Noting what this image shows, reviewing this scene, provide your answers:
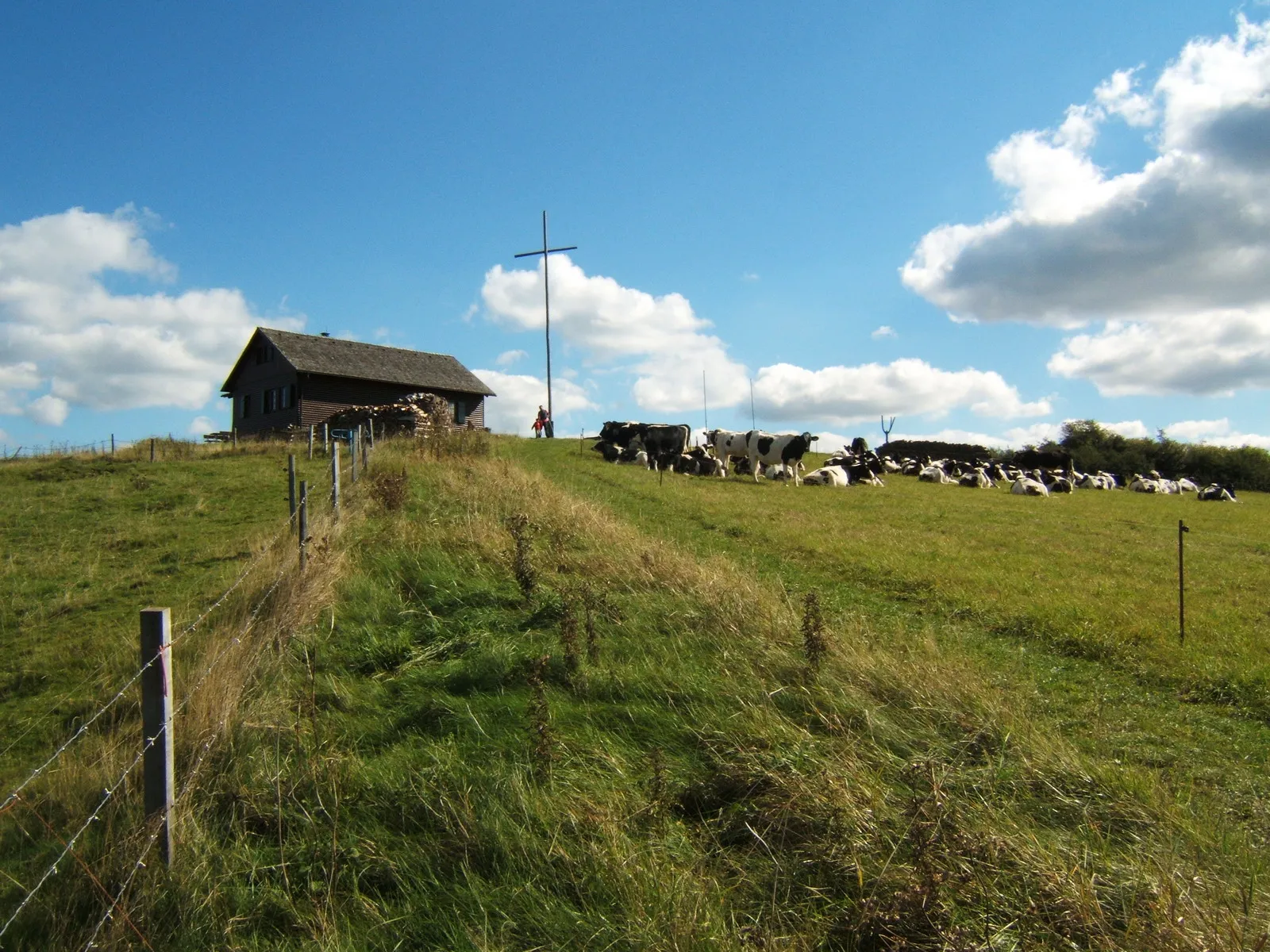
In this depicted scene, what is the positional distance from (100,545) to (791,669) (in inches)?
499

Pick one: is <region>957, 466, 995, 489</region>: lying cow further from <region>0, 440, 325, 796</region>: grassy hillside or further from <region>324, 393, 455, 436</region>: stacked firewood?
<region>0, 440, 325, 796</region>: grassy hillside

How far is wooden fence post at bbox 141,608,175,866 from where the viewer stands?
4336 mm

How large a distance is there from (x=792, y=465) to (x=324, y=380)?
76.6ft

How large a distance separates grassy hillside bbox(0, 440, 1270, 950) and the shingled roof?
33932 mm

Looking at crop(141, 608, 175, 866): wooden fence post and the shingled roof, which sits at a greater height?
the shingled roof

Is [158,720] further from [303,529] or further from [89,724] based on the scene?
[303,529]

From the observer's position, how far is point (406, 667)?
7262 mm

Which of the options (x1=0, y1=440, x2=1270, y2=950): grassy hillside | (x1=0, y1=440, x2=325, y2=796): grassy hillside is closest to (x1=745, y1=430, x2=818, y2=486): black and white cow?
(x1=0, y1=440, x2=325, y2=796): grassy hillside

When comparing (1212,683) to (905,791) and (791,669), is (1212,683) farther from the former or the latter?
(905,791)

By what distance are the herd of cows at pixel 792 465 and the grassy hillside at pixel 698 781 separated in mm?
20036

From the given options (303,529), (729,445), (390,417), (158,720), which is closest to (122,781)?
(158,720)

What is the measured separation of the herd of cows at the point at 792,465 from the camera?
1167 inches

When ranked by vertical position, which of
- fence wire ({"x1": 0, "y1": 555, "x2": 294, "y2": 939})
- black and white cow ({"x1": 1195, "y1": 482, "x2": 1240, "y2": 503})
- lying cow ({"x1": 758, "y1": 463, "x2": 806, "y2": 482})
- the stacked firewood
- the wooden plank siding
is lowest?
black and white cow ({"x1": 1195, "y1": 482, "x2": 1240, "y2": 503})

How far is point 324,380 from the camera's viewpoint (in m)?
41.2
